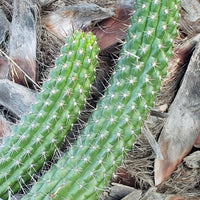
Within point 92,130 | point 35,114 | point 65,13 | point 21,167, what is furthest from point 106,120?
point 65,13

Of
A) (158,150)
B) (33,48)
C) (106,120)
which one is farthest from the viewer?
(33,48)

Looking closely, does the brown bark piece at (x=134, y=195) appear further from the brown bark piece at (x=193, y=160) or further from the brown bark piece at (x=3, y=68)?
the brown bark piece at (x=3, y=68)

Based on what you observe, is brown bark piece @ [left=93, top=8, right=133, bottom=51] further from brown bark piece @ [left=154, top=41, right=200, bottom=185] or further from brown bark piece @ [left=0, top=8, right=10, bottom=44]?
brown bark piece @ [left=0, top=8, right=10, bottom=44]

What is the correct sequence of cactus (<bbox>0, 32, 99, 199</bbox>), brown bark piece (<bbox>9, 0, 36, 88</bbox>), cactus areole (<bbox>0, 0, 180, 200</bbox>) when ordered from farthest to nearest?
brown bark piece (<bbox>9, 0, 36, 88</bbox>) → cactus (<bbox>0, 32, 99, 199</bbox>) → cactus areole (<bbox>0, 0, 180, 200</bbox>)

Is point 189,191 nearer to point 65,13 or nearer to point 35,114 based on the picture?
point 35,114

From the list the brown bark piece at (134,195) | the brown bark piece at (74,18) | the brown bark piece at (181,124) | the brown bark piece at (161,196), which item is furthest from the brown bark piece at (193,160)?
the brown bark piece at (74,18)

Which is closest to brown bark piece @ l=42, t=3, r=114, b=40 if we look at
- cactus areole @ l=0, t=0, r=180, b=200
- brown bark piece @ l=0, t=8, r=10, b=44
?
brown bark piece @ l=0, t=8, r=10, b=44

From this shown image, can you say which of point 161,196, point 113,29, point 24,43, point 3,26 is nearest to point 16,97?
point 24,43

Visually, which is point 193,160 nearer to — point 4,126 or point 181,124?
point 181,124

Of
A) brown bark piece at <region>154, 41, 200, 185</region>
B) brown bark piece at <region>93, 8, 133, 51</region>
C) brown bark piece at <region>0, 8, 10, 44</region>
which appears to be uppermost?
brown bark piece at <region>0, 8, 10, 44</region>
